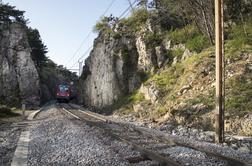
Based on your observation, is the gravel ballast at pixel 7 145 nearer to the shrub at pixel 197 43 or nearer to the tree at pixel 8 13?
the shrub at pixel 197 43

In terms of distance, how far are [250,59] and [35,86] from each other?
158ft

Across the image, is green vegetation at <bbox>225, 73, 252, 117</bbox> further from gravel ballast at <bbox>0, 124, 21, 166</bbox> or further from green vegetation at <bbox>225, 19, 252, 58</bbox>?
gravel ballast at <bbox>0, 124, 21, 166</bbox>

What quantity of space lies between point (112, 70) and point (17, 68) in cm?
2506

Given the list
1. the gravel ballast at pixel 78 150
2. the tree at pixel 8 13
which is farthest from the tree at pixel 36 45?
the gravel ballast at pixel 78 150

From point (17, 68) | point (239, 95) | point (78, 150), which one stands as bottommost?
point (78, 150)

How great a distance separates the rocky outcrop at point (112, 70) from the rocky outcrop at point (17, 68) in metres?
12.9

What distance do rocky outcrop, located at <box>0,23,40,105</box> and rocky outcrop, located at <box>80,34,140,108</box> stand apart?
42.2 feet

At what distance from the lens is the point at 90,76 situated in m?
60.1

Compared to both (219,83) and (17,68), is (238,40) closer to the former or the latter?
(219,83)

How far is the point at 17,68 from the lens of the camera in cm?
6481

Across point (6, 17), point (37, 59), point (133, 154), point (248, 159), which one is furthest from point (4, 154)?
point (37, 59)

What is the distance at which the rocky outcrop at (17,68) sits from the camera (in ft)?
202

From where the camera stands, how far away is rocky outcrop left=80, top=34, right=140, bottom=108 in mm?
42666

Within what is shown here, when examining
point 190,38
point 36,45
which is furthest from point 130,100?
point 36,45
